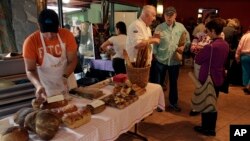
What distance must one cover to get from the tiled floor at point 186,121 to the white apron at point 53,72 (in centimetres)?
116

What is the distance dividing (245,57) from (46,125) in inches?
183

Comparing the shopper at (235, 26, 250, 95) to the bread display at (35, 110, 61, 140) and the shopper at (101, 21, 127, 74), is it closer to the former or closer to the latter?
the shopper at (101, 21, 127, 74)

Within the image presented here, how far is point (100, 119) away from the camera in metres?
1.58

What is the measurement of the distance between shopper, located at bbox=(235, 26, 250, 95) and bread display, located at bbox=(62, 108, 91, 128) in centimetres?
421

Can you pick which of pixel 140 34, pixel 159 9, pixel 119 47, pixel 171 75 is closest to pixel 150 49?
pixel 140 34

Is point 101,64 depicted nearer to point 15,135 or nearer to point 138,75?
point 138,75

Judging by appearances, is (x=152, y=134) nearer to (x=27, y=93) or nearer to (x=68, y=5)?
(x=27, y=93)

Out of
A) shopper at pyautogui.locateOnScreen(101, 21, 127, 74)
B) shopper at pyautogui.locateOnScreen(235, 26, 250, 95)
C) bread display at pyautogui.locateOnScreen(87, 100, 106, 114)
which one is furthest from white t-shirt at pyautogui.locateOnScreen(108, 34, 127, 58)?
shopper at pyautogui.locateOnScreen(235, 26, 250, 95)

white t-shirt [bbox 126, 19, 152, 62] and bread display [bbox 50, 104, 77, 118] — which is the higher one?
white t-shirt [bbox 126, 19, 152, 62]

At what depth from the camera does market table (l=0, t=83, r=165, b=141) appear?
4.53 ft

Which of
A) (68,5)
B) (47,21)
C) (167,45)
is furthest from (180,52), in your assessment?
(68,5)

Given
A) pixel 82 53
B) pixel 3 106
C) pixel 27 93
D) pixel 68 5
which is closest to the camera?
pixel 3 106

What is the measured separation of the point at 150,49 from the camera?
2.83 meters

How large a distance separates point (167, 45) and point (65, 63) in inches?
70.6
